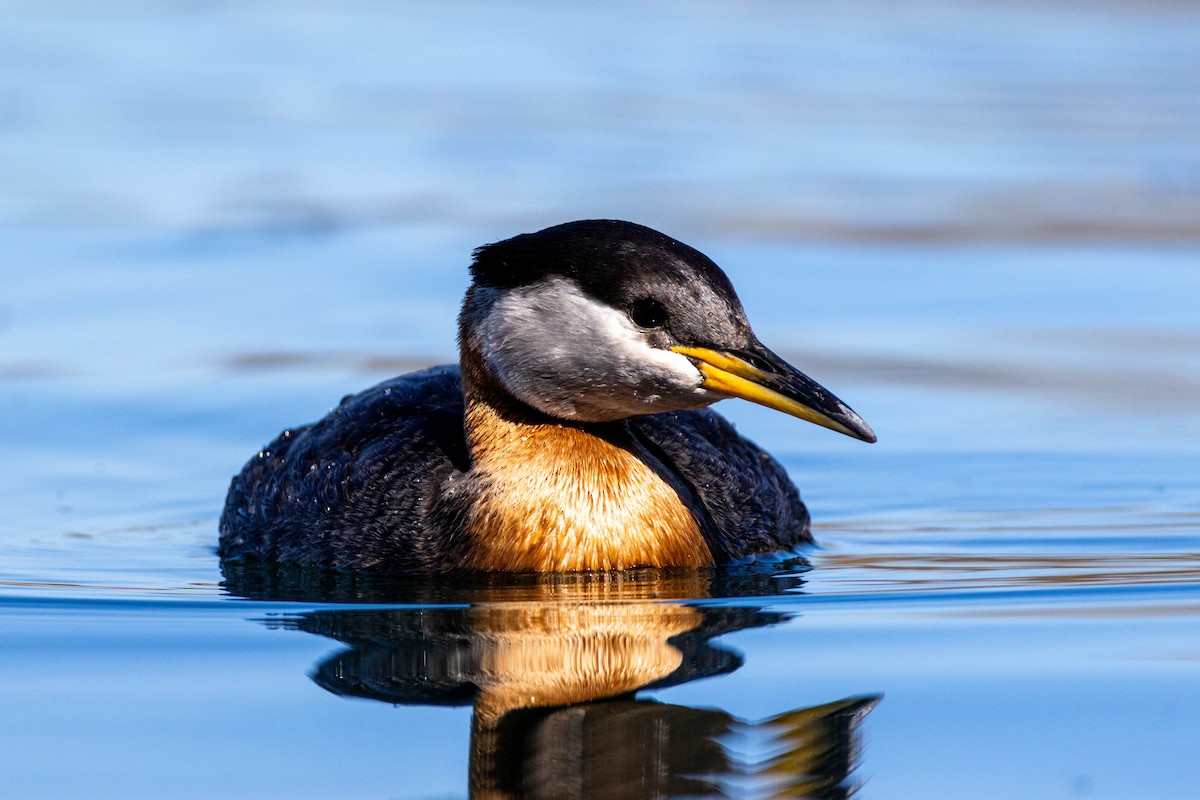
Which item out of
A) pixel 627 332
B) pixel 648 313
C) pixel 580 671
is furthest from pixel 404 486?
pixel 580 671

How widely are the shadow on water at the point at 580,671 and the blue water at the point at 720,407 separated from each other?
3 centimetres

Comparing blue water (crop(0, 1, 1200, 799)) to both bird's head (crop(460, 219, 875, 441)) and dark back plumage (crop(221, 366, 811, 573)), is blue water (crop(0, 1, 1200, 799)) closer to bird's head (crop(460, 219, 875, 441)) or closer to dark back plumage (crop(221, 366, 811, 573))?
dark back plumage (crop(221, 366, 811, 573))

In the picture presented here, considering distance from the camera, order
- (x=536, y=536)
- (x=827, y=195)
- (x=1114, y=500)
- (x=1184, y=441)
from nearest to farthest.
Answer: (x=536, y=536)
(x=1114, y=500)
(x=1184, y=441)
(x=827, y=195)

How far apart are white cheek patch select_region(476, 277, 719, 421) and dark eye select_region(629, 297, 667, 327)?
40 millimetres

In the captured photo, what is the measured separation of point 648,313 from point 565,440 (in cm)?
88

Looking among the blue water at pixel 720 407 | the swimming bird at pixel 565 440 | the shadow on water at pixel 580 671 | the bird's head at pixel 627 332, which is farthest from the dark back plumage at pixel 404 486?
the bird's head at pixel 627 332

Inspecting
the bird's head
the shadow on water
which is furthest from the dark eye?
the shadow on water

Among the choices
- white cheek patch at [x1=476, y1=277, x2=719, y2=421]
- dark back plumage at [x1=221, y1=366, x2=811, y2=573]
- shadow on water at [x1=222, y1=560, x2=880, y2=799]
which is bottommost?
shadow on water at [x1=222, y1=560, x2=880, y2=799]

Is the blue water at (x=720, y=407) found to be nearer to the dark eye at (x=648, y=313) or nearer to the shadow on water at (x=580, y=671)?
the shadow on water at (x=580, y=671)

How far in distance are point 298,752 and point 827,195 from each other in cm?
A: 1419

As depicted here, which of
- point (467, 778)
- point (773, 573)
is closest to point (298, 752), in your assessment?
point (467, 778)

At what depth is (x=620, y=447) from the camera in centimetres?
1030

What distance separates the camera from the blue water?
300 inches

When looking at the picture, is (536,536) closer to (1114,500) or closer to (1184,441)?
(1114,500)
